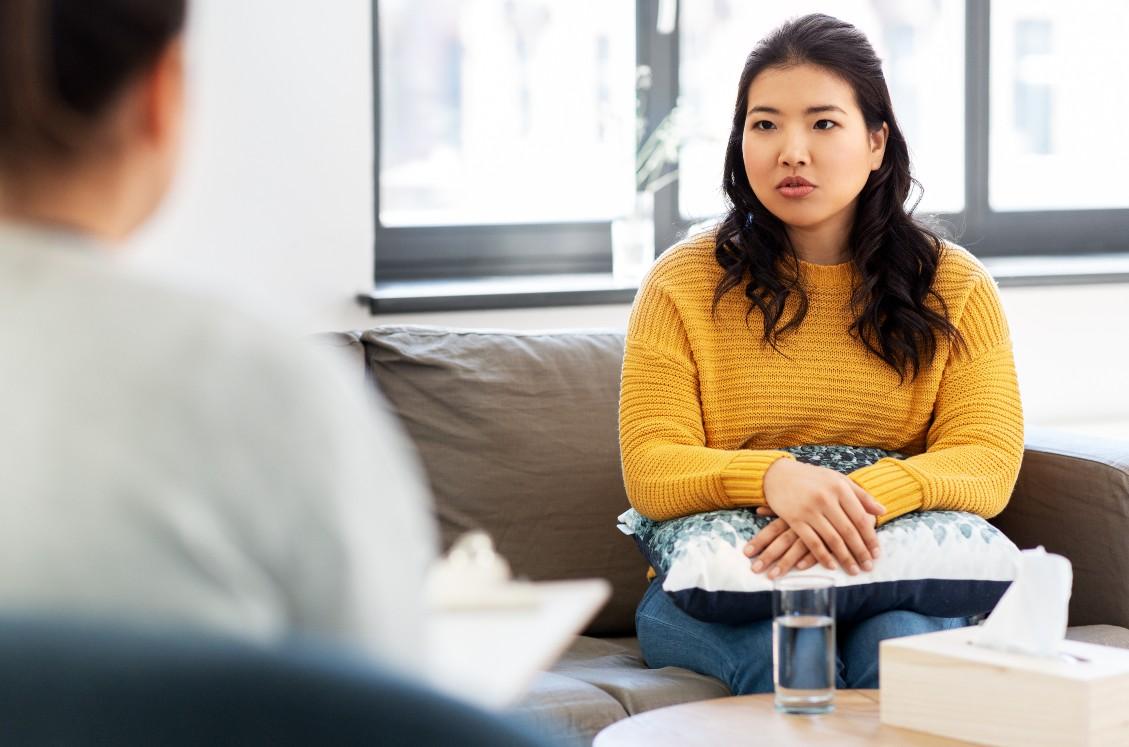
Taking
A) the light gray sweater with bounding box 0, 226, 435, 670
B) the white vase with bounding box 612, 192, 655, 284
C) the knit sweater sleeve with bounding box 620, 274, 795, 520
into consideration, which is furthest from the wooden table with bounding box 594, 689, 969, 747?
the white vase with bounding box 612, 192, 655, 284

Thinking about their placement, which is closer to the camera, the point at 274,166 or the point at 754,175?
the point at 754,175

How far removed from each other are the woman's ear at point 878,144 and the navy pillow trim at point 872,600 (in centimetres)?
66

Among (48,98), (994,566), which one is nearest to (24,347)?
(48,98)

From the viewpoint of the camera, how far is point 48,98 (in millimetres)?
568

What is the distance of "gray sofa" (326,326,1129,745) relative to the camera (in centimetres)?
222

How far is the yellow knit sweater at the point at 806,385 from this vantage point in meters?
2.09

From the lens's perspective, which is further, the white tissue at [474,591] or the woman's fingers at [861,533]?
the woman's fingers at [861,533]

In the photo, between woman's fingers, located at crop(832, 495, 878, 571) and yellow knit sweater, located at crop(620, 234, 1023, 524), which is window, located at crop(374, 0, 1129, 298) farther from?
woman's fingers, located at crop(832, 495, 878, 571)

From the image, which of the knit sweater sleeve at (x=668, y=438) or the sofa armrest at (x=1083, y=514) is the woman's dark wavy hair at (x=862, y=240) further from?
the sofa armrest at (x=1083, y=514)

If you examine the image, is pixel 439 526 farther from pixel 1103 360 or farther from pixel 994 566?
pixel 1103 360

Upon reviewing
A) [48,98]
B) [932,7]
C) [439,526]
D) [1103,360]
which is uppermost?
[932,7]

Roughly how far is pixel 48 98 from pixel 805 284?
5.55 feet

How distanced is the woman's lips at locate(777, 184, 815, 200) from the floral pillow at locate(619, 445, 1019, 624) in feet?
1.58

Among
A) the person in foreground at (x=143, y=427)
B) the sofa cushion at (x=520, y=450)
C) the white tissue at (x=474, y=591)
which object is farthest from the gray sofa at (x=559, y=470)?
the person in foreground at (x=143, y=427)
